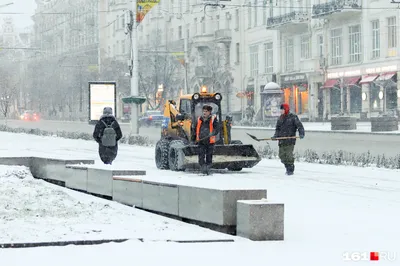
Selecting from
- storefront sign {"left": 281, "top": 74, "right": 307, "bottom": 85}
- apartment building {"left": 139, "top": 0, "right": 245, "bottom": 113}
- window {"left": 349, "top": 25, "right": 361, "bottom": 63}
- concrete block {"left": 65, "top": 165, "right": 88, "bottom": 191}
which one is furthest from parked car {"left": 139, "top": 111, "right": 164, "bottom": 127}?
concrete block {"left": 65, "top": 165, "right": 88, "bottom": 191}

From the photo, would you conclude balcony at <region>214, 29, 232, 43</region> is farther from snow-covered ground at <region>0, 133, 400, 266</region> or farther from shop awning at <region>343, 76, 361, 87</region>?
snow-covered ground at <region>0, 133, 400, 266</region>

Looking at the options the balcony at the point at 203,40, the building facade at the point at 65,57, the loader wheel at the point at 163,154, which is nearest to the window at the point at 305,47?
the balcony at the point at 203,40

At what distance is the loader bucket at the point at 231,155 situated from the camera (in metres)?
21.6

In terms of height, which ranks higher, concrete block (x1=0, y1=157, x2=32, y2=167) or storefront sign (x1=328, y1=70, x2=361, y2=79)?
storefront sign (x1=328, y1=70, x2=361, y2=79)

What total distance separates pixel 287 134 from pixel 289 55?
51.5 metres

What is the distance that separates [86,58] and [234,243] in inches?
3607

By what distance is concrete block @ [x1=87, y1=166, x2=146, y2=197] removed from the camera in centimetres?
1530

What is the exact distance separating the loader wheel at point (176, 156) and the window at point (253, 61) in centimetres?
5476

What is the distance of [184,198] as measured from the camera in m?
12.4

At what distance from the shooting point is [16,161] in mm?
20766

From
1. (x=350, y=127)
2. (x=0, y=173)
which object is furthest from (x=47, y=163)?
(x=350, y=127)

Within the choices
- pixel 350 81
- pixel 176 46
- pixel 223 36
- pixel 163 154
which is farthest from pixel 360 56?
pixel 163 154

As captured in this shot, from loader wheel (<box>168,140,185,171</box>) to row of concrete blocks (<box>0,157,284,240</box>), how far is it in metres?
4.07

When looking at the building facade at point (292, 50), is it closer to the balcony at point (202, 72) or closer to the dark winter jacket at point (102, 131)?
the balcony at point (202, 72)
